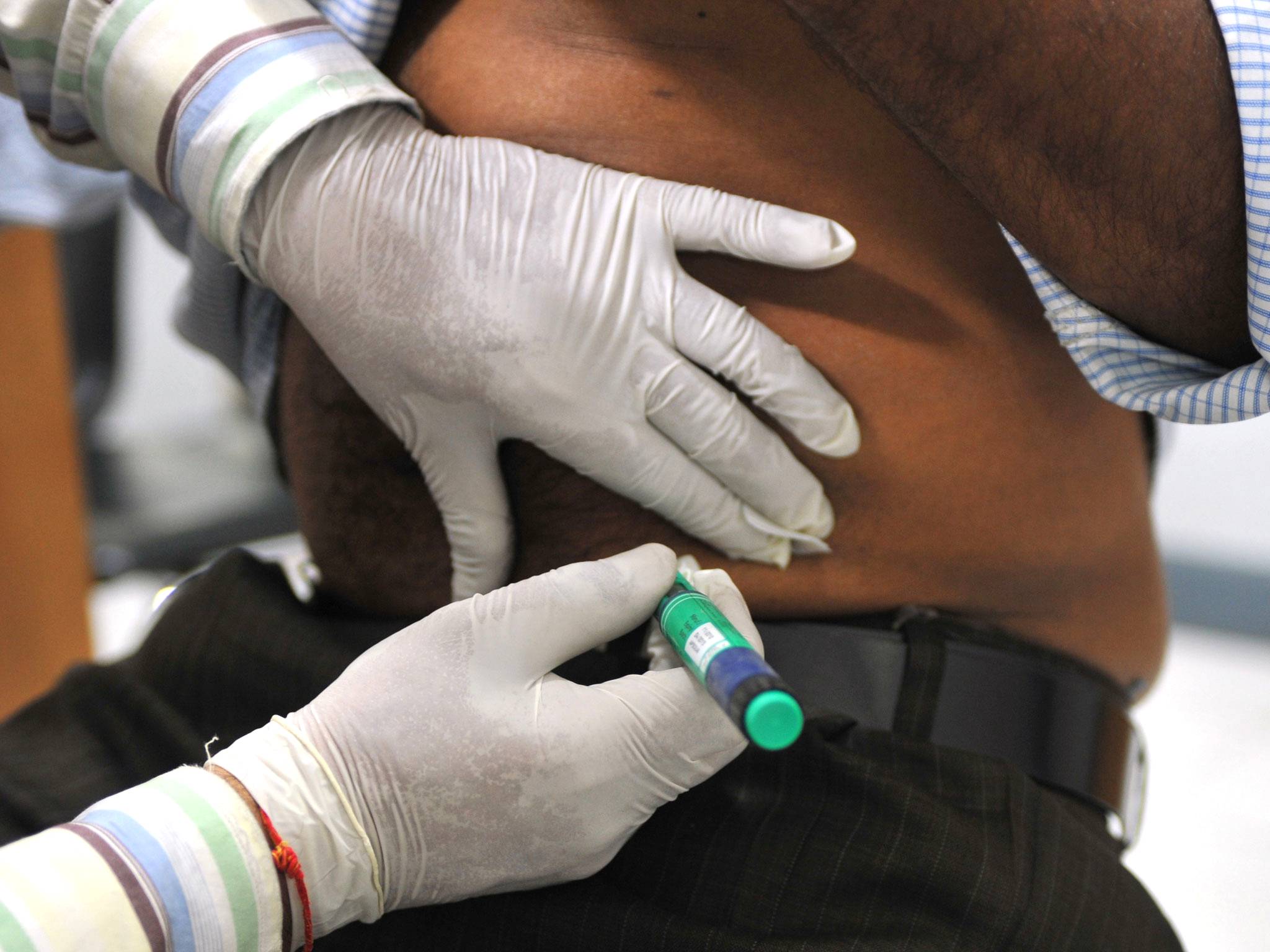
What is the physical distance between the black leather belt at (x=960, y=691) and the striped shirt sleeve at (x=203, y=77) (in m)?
0.43

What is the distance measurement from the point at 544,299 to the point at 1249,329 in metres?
0.40

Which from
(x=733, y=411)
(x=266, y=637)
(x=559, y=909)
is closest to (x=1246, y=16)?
(x=733, y=411)

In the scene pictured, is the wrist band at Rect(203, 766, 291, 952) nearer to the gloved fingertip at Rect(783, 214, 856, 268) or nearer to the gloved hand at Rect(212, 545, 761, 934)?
the gloved hand at Rect(212, 545, 761, 934)

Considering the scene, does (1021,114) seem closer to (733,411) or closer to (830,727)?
(733,411)

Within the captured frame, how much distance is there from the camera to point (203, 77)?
66cm

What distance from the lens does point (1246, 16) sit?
1.85 ft

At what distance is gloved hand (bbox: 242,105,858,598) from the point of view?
654 mm

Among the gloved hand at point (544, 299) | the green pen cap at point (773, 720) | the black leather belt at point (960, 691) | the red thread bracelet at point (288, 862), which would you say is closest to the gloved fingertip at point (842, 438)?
the gloved hand at point (544, 299)

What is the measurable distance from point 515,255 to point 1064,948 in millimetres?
513

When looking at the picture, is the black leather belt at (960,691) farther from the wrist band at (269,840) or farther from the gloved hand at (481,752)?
the wrist band at (269,840)

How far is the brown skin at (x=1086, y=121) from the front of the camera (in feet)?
1.78

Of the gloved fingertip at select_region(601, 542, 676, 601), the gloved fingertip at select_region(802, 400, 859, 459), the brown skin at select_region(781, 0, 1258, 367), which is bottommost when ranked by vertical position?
the gloved fingertip at select_region(601, 542, 676, 601)

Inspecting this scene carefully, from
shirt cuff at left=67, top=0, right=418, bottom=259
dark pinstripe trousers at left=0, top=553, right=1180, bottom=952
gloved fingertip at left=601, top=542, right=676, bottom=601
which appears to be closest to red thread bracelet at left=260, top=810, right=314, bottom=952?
dark pinstripe trousers at left=0, top=553, right=1180, bottom=952

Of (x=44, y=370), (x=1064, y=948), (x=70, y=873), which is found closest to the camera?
(x=70, y=873)
